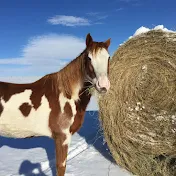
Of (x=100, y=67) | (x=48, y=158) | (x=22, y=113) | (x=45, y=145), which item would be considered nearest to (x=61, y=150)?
(x=22, y=113)

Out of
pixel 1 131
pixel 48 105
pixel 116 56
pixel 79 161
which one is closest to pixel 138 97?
pixel 116 56

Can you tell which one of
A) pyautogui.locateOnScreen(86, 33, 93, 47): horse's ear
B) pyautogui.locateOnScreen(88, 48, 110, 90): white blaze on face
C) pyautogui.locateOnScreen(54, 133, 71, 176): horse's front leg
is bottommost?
pyautogui.locateOnScreen(54, 133, 71, 176): horse's front leg

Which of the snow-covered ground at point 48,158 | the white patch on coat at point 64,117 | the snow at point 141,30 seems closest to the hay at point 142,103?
the snow at point 141,30

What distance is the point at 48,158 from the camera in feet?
13.4

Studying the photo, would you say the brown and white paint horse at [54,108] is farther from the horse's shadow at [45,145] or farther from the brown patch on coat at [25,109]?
the horse's shadow at [45,145]

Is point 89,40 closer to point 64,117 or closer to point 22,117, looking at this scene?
point 64,117

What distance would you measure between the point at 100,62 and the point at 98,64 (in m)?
0.03

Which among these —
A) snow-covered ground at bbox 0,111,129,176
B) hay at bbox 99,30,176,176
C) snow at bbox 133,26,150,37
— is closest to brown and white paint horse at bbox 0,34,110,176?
snow-covered ground at bbox 0,111,129,176

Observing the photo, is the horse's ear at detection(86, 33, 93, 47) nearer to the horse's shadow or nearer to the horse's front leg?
the horse's front leg

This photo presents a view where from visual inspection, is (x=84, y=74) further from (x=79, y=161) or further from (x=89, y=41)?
(x=79, y=161)

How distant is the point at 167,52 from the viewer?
3766 millimetres

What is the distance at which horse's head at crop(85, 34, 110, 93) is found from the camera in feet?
8.54

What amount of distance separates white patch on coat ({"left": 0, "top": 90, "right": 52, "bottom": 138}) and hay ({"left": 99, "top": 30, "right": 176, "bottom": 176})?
1100mm

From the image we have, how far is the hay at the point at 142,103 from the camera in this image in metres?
3.69
